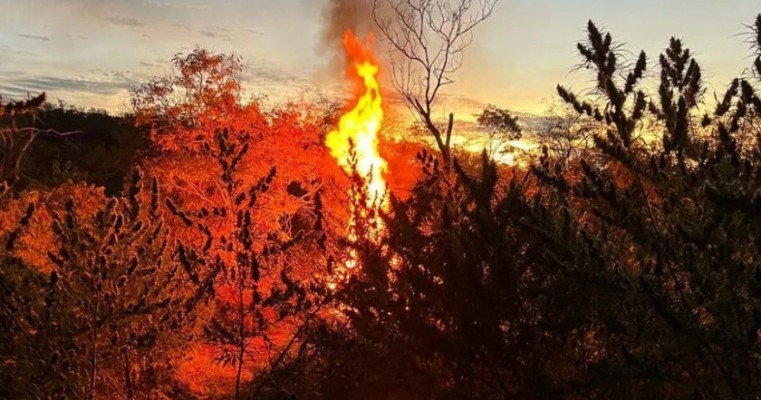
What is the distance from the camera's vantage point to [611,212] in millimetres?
6160

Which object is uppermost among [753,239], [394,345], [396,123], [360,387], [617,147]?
[396,123]

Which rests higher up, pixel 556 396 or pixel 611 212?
pixel 611 212

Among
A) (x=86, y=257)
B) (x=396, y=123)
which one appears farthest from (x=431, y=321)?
(x=396, y=123)

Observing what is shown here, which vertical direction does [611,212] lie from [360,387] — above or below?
above

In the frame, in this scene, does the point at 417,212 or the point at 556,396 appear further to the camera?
the point at 417,212

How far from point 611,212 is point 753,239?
4.32 ft

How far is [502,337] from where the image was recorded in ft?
18.0

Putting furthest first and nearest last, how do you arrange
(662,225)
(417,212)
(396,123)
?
(396,123), (417,212), (662,225)

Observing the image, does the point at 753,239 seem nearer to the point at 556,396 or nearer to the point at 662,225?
the point at 662,225

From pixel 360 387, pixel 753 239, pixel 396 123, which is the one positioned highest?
pixel 396 123

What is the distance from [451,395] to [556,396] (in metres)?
0.96

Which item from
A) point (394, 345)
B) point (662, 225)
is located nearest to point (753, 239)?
point (662, 225)

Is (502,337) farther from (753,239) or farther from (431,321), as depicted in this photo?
(753,239)

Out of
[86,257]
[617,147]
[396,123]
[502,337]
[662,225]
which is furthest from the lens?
[396,123]
